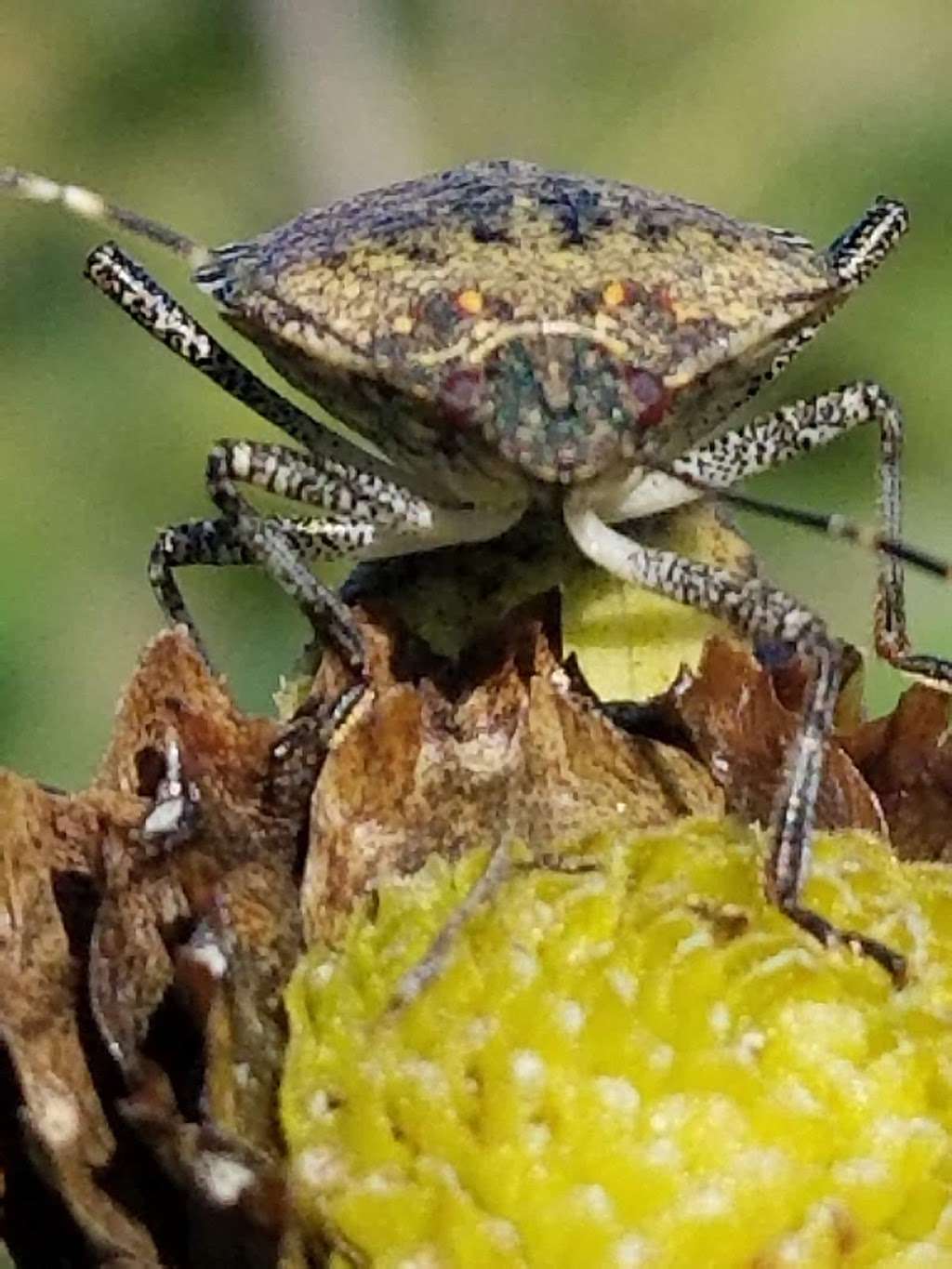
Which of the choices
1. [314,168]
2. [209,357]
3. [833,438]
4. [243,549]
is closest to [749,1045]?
[243,549]

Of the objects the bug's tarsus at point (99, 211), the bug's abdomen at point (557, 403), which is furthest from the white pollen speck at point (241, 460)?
the bug's abdomen at point (557, 403)

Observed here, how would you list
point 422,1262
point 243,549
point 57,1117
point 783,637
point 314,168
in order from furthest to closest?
point 314,168 < point 243,549 < point 783,637 < point 57,1117 < point 422,1262

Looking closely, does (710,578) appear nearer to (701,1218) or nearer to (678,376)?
(678,376)

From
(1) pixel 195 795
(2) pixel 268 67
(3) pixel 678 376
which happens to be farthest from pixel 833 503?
(1) pixel 195 795

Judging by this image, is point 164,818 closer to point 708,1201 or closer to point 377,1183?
point 377,1183

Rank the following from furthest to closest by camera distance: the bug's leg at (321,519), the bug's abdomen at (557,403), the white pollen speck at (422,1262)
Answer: the bug's leg at (321,519)
the bug's abdomen at (557,403)
the white pollen speck at (422,1262)

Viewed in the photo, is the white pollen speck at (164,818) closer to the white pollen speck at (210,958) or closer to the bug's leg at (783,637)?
the white pollen speck at (210,958)
